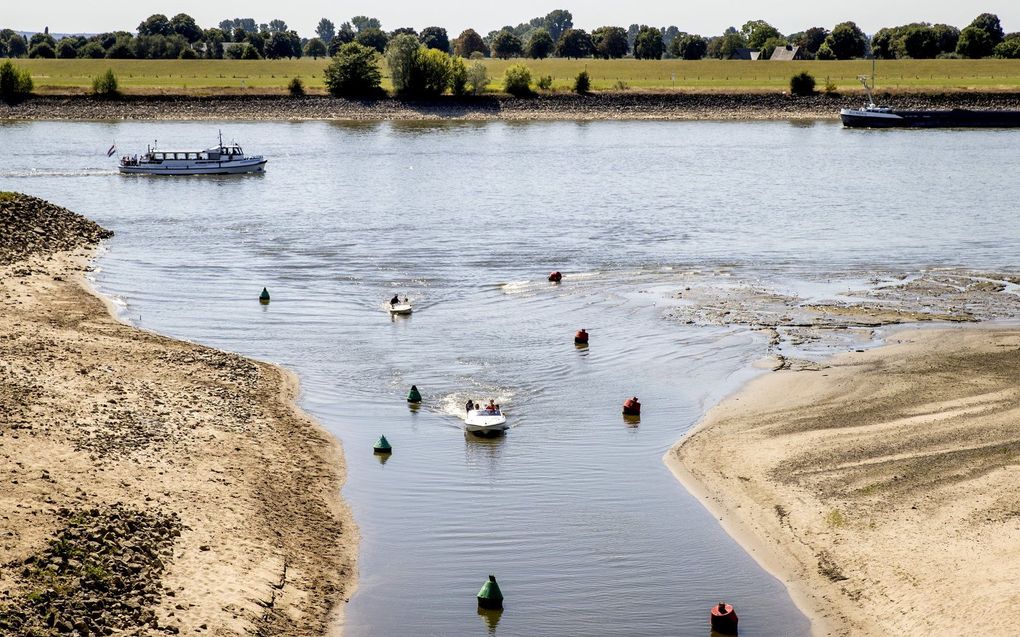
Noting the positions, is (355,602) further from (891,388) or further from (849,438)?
(891,388)

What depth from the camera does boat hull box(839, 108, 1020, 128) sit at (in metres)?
134

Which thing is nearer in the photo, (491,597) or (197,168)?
(491,597)

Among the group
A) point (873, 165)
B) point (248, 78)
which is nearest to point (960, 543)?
point (873, 165)

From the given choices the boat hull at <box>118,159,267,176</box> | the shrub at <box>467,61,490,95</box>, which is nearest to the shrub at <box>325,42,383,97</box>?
the shrub at <box>467,61,490,95</box>

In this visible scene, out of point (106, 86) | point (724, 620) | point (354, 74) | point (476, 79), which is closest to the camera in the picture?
point (724, 620)

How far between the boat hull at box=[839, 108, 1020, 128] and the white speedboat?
376ft

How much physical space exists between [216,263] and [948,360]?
30.5 m

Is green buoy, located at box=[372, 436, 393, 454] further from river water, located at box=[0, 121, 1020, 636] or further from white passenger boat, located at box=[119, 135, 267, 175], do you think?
white passenger boat, located at box=[119, 135, 267, 175]

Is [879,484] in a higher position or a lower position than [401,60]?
lower

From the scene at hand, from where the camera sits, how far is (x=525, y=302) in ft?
142

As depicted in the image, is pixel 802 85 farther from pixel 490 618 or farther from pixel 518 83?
pixel 490 618

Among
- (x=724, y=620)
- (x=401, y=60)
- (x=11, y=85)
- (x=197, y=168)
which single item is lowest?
(x=724, y=620)

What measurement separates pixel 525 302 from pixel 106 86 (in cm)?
11539

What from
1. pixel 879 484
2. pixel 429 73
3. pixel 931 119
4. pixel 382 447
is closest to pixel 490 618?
pixel 382 447
